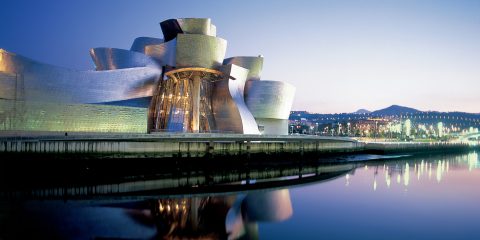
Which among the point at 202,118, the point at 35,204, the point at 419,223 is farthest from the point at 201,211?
the point at 202,118

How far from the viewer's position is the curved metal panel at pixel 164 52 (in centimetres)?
3117

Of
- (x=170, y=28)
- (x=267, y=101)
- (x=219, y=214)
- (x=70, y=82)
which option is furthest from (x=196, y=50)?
(x=219, y=214)

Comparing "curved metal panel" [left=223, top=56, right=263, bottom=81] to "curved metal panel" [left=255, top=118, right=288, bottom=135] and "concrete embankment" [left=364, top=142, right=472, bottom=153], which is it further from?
"concrete embankment" [left=364, top=142, right=472, bottom=153]

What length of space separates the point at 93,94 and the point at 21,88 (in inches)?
173

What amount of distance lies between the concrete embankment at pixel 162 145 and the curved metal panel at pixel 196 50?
7.26 metres

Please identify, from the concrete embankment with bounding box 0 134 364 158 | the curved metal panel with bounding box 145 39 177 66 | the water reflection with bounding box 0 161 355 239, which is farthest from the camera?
the curved metal panel with bounding box 145 39 177 66

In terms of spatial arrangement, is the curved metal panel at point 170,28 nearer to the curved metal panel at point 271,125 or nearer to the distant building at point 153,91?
the distant building at point 153,91

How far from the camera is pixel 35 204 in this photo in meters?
12.9

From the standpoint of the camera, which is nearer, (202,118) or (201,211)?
(201,211)

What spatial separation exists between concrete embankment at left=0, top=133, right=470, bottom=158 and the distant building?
3622 mm

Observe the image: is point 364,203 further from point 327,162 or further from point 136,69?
point 136,69

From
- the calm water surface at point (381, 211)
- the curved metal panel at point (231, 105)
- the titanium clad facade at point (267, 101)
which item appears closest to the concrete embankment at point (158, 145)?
the curved metal panel at point (231, 105)

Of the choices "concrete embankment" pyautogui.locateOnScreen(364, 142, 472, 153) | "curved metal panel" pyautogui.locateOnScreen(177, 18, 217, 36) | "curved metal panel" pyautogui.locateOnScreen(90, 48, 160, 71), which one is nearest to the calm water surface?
"curved metal panel" pyautogui.locateOnScreen(177, 18, 217, 36)

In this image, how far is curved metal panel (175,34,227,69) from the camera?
1214 inches
